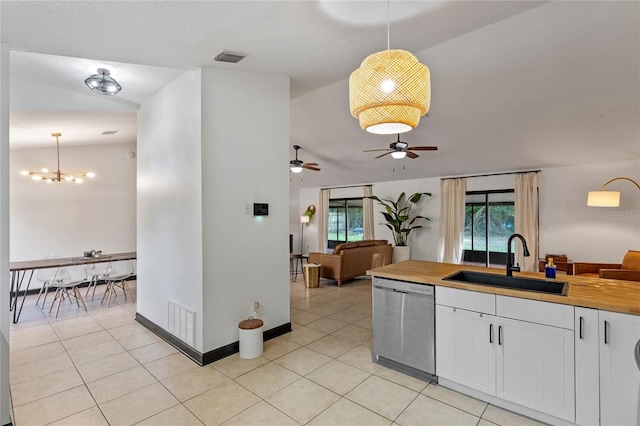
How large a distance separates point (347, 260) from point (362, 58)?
13.6 ft

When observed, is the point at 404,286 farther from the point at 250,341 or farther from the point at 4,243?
the point at 4,243

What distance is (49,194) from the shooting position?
5.75 meters

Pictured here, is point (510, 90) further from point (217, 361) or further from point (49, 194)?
point (49, 194)

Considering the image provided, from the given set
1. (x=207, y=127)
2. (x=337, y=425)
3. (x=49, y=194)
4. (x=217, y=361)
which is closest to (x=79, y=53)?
(x=207, y=127)

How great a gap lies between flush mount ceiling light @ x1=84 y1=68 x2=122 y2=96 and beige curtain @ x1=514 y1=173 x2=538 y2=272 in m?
7.23

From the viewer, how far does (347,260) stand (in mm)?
6309

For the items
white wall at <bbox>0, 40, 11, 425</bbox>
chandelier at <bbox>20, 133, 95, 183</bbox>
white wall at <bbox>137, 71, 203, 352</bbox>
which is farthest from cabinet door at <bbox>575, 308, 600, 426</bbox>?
chandelier at <bbox>20, 133, 95, 183</bbox>

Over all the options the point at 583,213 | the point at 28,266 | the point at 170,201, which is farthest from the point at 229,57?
the point at 583,213

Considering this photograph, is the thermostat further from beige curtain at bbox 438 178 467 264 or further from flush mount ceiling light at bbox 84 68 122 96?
beige curtain at bbox 438 178 467 264

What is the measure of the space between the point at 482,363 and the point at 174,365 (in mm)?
2678

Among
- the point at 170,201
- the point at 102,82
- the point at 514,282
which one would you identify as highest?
the point at 102,82

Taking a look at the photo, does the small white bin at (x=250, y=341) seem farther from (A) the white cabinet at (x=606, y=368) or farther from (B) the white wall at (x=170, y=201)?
(A) the white cabinet at (x=606, y=368)

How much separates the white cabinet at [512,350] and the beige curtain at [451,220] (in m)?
5.33

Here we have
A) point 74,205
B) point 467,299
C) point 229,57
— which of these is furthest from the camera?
point 74,205
